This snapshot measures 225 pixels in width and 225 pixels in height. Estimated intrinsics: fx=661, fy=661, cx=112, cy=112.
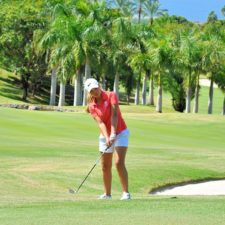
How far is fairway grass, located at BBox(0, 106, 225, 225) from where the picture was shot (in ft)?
31.5

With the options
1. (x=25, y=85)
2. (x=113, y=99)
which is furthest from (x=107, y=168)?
(x=25, y=85)

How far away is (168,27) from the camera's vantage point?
104 m

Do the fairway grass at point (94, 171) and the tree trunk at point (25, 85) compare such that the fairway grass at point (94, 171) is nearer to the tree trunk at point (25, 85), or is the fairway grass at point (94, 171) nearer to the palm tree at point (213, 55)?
the palm tree at point (213, 55)

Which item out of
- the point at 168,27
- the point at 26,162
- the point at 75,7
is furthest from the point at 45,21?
the point at 26,162

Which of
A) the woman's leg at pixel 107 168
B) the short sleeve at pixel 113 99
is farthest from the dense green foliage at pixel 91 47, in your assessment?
the short sleeve at pixel 113 99

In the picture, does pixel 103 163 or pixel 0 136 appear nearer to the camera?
pixel 103 163

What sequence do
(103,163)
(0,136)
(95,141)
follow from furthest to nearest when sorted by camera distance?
1. (95,141)
2. (0,136)
3. (103,163)

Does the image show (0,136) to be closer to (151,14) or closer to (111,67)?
(111,67)

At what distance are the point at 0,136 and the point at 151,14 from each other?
8060 centimetres

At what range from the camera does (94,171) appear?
2050 cm

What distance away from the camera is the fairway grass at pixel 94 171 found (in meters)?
9.60

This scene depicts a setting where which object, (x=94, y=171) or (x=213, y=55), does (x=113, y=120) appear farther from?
(x=213, y=55)

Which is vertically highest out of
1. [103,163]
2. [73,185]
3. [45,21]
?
[45,21]

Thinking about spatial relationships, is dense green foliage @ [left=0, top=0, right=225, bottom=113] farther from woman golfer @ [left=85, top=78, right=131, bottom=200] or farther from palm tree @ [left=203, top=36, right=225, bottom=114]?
woman golfer @ [left=85, top=78, right=131, bottom=200]
